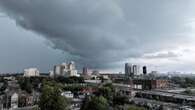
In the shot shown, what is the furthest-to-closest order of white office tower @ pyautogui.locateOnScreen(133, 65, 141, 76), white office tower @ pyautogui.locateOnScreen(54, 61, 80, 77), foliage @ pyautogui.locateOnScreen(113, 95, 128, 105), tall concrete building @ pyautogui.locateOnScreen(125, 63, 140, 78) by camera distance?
white office tower @ pyautogui.locateOnScreen(133, 65, 141, 76) → tall concrete building @ pyautogui.locateOnScreen(125, 63, 140, 78) → white office tower @ pyautogui.locateOnScreen(54, 61, 80, 77) → foliage @ pyautogui.locateOnScreen(113, 95, 128, 105)

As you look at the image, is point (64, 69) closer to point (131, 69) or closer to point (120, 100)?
point (131, 69)

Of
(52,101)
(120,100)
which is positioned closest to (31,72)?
(120,100)

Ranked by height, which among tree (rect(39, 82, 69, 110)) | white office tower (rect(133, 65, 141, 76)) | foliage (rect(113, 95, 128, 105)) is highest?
white office tower (rect(133, 65, 141, 76))

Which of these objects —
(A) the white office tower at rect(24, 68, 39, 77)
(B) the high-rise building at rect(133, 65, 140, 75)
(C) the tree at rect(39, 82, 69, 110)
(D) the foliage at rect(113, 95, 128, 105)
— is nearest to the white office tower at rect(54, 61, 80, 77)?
(A) the white office tower at rect(24, 68, 39, 77)

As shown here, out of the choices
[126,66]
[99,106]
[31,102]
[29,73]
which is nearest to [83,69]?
[126,66]

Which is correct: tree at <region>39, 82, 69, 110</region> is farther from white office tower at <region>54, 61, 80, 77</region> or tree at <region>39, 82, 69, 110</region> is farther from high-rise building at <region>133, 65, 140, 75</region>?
high-rise building at <region>133, 65, 140, 75</region>

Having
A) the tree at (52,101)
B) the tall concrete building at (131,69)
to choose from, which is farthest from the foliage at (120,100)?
the tall concrete building at (131,69)

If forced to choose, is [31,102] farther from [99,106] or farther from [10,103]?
[99,106]

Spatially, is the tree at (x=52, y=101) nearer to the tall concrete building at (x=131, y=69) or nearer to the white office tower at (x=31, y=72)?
the white office tower at (x=31, y=72)

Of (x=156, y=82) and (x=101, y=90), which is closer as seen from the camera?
(x=101, y=90)

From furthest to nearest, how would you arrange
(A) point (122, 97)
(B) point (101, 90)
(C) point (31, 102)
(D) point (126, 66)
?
(D) point (126, 66) < (C) point (31, 102) < (B) point (101, 90) < (A) point (122, 97)

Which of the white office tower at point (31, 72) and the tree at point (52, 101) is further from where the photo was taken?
the white office tower at point (31, 72)
